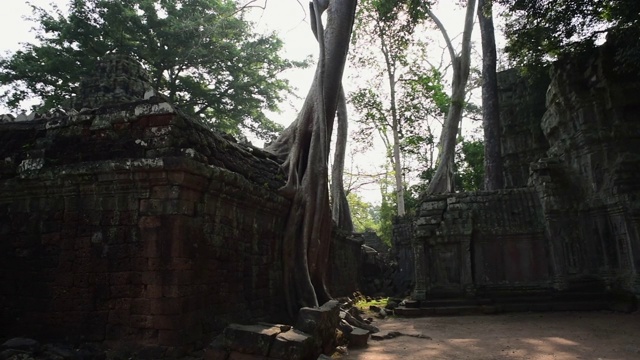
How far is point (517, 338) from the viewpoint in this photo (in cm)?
587

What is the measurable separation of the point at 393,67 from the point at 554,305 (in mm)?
13708

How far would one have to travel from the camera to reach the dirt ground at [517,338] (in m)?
4.96

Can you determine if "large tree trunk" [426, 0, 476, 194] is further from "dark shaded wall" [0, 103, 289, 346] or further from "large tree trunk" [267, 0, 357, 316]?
"dark shaded wall" [0, 103, 289, 346]

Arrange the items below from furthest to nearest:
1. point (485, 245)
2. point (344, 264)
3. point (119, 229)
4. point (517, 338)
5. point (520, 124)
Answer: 1. point (520, 124)
2. point (344, 264)
3. point (485, 245)
4. point (517, 338)
5. point (119, 229)

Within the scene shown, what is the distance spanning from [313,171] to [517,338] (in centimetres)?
387

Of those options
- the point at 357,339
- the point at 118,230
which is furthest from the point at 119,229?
the point at 357,339

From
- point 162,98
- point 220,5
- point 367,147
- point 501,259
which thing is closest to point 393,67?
point 367,147

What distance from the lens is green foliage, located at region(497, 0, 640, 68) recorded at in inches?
281

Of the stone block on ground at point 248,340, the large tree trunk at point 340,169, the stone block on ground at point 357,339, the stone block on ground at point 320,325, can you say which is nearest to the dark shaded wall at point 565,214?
the large tree trunk at point 340,169

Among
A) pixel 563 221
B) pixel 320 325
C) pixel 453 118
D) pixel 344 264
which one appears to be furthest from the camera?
pixel 453 118

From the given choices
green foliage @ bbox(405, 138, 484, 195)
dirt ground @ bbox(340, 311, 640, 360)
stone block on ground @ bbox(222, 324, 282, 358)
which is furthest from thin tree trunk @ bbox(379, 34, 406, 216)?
stone block on ground @ bbox(222, 324, 282, 358)

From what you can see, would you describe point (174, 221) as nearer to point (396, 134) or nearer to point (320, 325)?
point (320, 325)

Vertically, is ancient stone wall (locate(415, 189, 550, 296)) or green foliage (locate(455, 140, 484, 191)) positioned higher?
green foliage (locate(455, 140, 484, 191))

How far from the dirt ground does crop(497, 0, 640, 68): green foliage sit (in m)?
4.32
